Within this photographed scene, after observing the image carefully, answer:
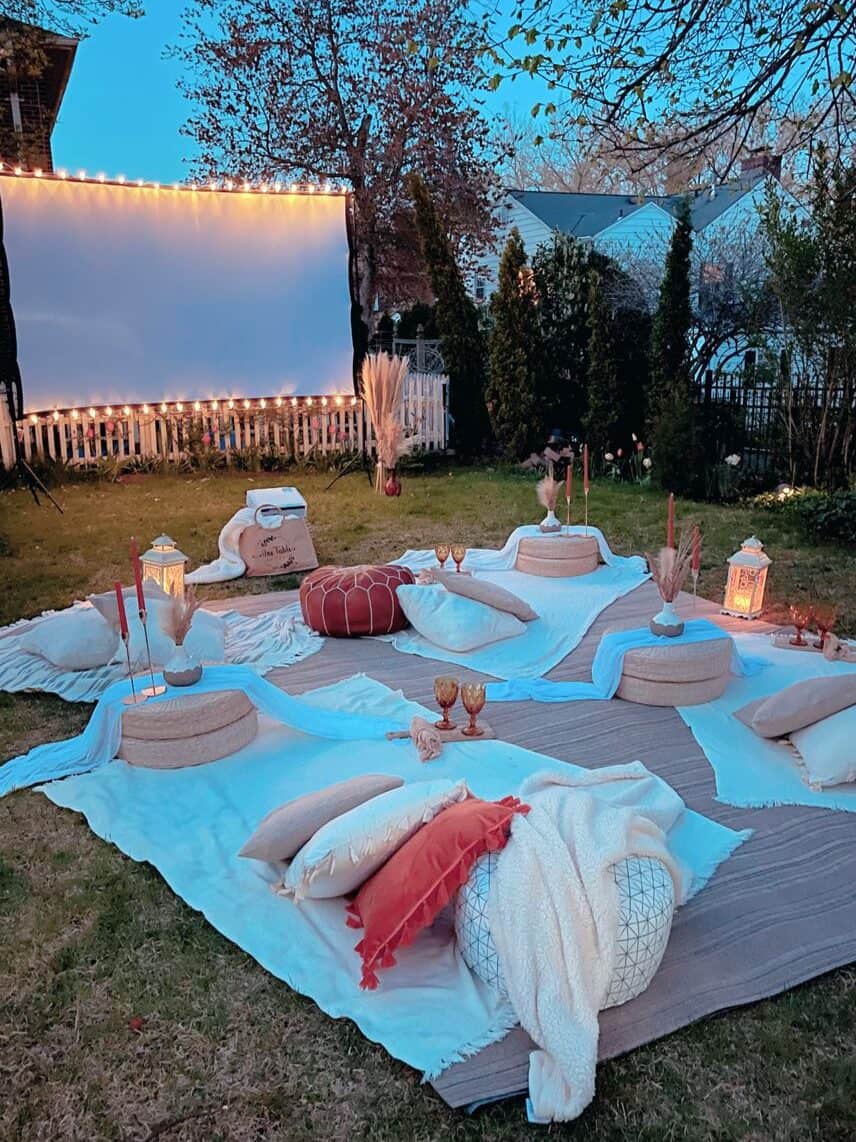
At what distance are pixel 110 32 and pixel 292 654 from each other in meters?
11.3

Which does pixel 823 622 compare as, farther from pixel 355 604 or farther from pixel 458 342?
pixel 458 342

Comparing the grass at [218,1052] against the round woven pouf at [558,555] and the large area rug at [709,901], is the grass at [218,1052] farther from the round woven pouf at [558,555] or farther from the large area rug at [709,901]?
the round woven pouf at [558,555]

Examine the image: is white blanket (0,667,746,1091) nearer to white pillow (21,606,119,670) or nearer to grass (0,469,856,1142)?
grass (0,469,856,1142)

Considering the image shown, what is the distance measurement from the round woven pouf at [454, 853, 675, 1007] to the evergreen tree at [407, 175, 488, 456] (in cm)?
895

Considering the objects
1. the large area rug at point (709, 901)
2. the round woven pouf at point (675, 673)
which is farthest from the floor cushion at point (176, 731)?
the round woven pouf at point (675, 673)

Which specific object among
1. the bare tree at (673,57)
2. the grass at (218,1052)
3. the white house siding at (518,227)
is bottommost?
the grass at (218,1052)

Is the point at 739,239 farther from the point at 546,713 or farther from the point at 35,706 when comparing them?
the point at 35,706

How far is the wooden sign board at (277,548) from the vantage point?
19.4 feet

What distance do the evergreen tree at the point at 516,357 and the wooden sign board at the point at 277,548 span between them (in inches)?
188

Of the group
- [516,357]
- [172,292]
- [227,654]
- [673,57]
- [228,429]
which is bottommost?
[227,654]

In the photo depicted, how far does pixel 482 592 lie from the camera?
4594 millimetres

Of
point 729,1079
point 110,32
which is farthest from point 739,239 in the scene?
point 729,1079

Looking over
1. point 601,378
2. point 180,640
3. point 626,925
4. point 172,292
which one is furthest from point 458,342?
point 626,925

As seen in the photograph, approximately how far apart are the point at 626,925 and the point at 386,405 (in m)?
7.16
